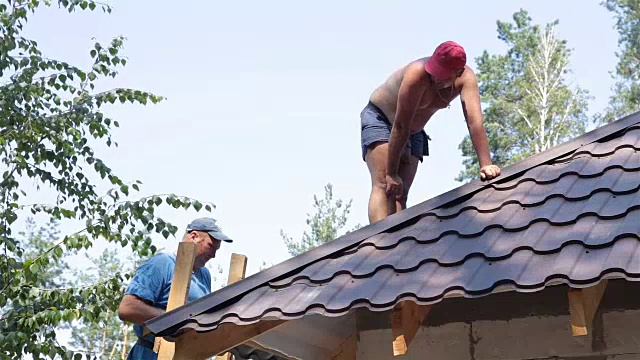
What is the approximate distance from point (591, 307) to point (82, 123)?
7.24 m

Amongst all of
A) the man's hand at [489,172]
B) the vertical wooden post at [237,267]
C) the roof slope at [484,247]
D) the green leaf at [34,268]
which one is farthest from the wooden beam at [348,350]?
the green leaf at [34,268]

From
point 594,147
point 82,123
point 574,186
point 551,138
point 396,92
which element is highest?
point 551,138

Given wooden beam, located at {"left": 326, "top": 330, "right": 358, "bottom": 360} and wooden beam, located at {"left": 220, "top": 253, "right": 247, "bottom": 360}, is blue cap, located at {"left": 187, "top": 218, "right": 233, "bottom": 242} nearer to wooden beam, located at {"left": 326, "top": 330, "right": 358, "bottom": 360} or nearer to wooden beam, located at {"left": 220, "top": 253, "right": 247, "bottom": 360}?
wooden beam, located at {"left": 220, "top": 253, "right": 247, "bottom": 360}

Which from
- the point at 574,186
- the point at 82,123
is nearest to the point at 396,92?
the point at 574,186

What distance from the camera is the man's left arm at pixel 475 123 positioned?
525 centimetres

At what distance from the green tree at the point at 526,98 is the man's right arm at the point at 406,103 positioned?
114 feet

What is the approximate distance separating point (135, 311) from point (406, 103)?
203cm

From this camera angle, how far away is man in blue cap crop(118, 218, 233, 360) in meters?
5.91

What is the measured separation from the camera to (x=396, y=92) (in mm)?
6387

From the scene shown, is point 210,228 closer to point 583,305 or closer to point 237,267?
point 237,267

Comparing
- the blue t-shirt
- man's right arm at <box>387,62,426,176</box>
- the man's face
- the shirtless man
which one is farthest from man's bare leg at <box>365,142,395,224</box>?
the blue t-shirt

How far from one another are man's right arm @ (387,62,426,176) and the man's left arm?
267 millimetres

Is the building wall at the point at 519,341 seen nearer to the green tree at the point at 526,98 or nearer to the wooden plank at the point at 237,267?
the wooden plank at the point at 237,267

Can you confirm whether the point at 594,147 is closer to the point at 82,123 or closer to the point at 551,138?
the point at 82,123
